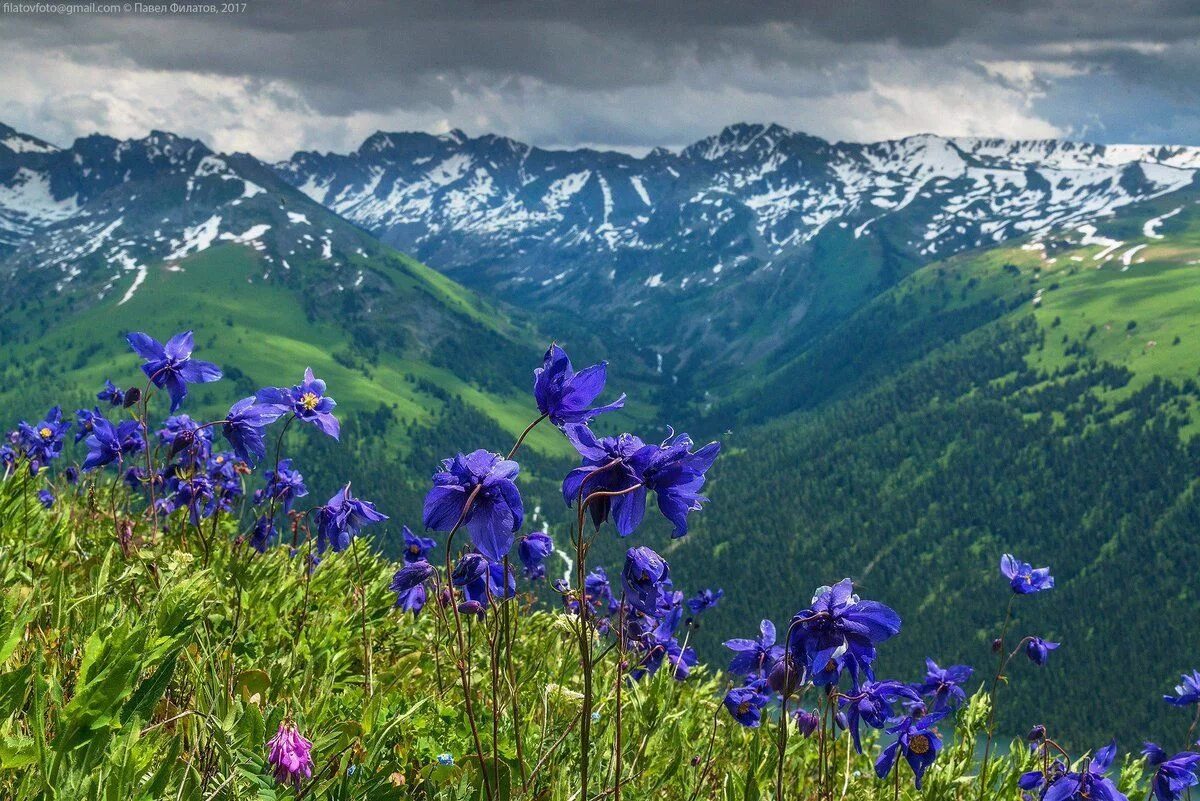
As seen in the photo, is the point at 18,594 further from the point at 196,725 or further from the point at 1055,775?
the point at 1055,775

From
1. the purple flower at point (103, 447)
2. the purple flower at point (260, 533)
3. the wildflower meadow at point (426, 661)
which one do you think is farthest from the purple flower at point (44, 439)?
the purple flower at point (260, 533)

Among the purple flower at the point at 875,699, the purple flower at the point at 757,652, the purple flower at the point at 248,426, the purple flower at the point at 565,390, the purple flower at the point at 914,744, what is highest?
the purple flower at the point at 565,390

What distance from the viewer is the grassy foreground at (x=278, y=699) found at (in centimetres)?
373

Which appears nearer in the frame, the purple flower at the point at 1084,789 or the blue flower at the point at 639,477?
the blue flower at the point at 639,477

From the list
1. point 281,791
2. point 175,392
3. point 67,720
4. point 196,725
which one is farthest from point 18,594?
point 281,791

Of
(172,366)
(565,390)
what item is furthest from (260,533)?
(565,390)

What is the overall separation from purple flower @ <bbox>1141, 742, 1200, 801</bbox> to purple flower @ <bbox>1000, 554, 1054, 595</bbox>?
85.4 inches

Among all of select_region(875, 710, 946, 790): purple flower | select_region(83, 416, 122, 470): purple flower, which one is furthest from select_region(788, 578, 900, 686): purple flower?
select_region(83, 416, 122, 470): purple flower

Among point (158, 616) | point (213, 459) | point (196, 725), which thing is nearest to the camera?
point (196, 725)

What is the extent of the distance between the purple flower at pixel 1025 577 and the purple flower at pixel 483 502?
636cm

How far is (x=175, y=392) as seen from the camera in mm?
6312

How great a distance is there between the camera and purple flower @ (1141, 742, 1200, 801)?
Answer: 19.5 ft

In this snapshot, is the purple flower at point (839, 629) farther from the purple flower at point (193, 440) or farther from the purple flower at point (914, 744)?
the purple flower at point (193, 440)

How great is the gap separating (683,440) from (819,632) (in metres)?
1.09
